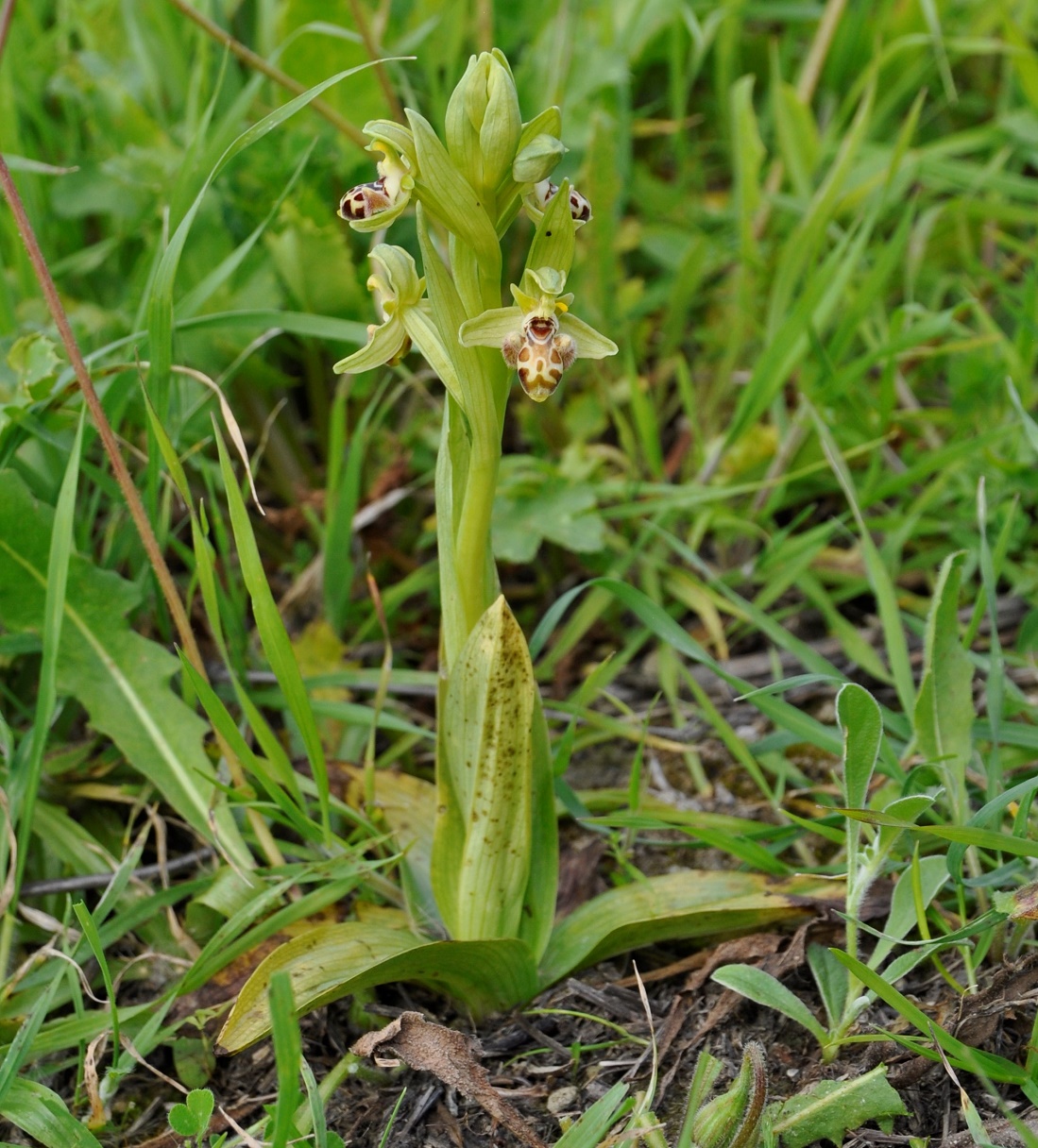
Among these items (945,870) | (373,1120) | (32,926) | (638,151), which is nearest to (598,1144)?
(373,1120)

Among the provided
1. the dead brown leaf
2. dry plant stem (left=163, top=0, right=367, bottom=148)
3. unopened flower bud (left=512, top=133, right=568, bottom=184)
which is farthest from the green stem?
dry plant stem (left=163, top=0, right=367, bottom=148)

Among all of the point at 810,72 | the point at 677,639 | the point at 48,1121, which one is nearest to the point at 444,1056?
the point at 48,1121

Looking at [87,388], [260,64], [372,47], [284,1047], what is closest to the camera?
[284,1047]

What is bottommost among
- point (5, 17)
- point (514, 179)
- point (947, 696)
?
point (947, 696)

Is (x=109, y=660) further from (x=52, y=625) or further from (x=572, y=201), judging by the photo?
(x=572, y=201)

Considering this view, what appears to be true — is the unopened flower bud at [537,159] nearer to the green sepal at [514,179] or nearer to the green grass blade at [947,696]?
the green sepal at [514,179]

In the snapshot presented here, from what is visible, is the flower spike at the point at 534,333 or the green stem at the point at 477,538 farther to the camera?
the green stem at the point at 477,538

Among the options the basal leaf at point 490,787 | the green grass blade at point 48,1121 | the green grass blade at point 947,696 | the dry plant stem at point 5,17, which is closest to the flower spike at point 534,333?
the basal leaf at point 490,787
